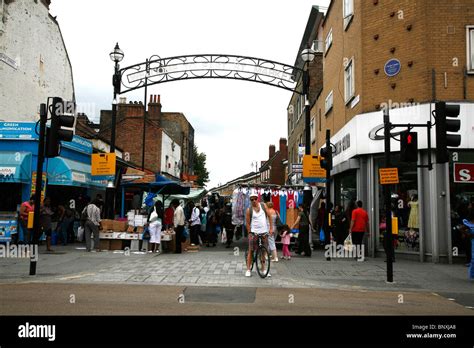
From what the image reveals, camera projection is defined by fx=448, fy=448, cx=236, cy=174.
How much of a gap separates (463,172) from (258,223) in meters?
7.30

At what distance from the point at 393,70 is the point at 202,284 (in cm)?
996

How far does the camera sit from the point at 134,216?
16250 millimetres

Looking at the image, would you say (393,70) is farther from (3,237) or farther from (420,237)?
(3,237)

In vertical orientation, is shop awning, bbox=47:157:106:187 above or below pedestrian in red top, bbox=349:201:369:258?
above

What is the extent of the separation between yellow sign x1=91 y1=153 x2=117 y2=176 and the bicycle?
7483 millimetres

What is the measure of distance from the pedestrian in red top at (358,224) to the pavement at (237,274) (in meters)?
0.71

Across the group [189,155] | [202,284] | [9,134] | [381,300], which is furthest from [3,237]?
[189,155]

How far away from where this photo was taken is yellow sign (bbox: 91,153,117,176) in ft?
52.8

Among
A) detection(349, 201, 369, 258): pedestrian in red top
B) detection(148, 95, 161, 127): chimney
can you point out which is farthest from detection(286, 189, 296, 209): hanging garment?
detection(148, 95, 161, 127): chimney

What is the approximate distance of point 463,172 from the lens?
1382cm

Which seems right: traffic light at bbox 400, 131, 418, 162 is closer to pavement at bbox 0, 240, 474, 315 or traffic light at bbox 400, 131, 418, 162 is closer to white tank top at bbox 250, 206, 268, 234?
pavement at bbox 0, 240, 474, 315

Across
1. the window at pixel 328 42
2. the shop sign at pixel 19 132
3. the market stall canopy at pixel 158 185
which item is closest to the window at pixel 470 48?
the window at pixel 328 42

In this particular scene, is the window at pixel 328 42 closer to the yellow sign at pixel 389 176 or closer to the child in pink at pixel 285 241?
the child in pink at pixel 285 241

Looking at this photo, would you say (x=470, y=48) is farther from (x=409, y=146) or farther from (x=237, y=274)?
(x=237, y=274)
